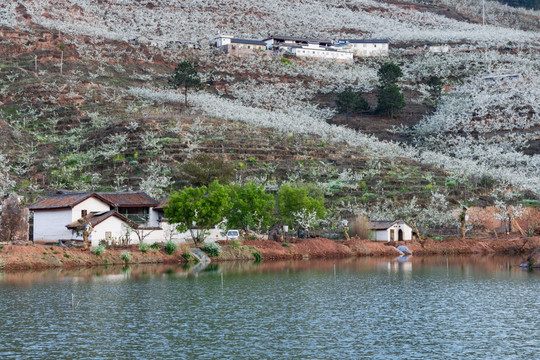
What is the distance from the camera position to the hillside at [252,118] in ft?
308

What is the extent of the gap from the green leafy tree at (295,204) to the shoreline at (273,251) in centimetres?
357

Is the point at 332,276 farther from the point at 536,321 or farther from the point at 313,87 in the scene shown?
the point at 313,87

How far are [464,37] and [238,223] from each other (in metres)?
140

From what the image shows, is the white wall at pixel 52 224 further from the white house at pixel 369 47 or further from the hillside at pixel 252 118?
the white house at pixel 369 47

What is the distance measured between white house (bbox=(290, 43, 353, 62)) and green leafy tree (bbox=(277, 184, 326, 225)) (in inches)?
4073

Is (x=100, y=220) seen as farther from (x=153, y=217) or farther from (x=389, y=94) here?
(x=389, y=94)

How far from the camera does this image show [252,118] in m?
120

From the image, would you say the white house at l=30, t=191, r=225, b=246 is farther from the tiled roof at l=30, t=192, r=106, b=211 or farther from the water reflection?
the water reflection

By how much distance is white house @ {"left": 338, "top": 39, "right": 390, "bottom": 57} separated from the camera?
181625mm

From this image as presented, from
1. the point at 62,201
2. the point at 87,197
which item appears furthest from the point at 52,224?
the point at 87,197

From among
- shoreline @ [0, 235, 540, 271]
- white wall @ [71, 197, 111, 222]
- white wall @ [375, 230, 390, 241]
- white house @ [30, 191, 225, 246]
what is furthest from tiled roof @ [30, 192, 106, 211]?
white wall @ [375, 230, 390, 241]

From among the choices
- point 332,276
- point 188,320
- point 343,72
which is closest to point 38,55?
point 343,72

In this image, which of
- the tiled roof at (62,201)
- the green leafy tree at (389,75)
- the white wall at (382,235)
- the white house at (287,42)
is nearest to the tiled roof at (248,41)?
the white house at (287,42)

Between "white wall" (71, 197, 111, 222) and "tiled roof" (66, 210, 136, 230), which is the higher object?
"white wall" (71, 197, 111, 222)
